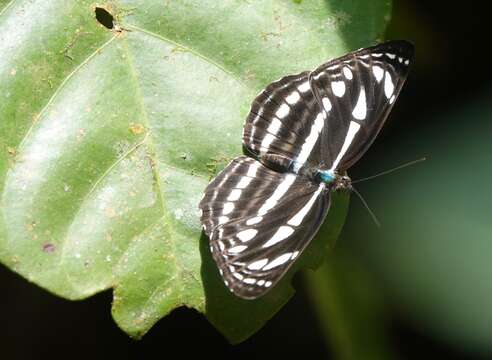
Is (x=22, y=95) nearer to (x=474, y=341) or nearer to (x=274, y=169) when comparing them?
(x=274, y=169)

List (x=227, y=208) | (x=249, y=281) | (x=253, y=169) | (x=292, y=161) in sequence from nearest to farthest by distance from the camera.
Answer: (x=249, y=281)
(x=227, y=208)
(x=253, y=169)
(x=292, y=161)

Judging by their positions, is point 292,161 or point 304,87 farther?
point 292,161

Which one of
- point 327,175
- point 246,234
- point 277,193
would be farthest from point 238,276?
point 327,175

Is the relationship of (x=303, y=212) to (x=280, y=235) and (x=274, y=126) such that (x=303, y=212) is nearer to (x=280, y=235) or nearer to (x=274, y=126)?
(x=280, y=235)

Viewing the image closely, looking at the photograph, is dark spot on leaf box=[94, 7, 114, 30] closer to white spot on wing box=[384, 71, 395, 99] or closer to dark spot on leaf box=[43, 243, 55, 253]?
dark spot on leaf box=[43, 243, 55, 253]

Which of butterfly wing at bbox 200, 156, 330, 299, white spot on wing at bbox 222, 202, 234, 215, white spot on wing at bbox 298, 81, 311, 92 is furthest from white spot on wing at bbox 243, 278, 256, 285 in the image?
white spot on wing at bbox 298, 81, 311, 92

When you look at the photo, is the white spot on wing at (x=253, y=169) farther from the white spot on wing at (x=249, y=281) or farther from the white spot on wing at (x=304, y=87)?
the white spot on wing at (x=249, y=281)

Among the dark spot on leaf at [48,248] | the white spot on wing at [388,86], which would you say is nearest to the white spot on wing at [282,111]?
the white spot on wing at [388,86]
